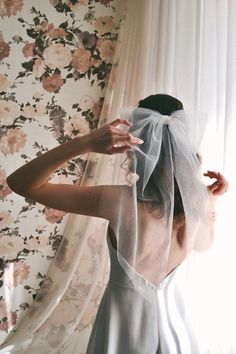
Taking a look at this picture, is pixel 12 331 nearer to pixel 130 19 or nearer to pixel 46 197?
pixel 46 197

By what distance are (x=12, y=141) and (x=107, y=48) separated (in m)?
0.63

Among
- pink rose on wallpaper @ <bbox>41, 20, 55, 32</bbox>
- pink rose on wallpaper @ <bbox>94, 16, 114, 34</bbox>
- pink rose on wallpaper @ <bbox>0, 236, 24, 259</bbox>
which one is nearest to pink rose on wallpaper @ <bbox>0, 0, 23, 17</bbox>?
pink rose on wallpaper @ <bbox>41, 20, 55, 32</bbox>

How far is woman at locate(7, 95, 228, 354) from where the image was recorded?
719mm

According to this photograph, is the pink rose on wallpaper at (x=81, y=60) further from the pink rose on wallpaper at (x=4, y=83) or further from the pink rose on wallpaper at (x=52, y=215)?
the pink rose on wallpaper at (x=52, y=215)

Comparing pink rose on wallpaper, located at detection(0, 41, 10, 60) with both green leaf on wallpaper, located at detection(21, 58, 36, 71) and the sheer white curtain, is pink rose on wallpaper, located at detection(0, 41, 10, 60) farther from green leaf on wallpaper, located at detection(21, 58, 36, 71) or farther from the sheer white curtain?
the sheer white curtain

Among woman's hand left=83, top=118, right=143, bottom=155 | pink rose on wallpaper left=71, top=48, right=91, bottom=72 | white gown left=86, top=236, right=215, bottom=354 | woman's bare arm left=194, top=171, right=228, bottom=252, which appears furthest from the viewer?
pink rose on wallpaper left=71, top=48, right=91, bottom=72

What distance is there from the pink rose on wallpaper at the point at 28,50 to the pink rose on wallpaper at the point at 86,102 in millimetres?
299

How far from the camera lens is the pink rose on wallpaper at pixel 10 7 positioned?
1474 millimetres

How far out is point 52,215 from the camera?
1.60 metres

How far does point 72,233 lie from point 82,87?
686mm

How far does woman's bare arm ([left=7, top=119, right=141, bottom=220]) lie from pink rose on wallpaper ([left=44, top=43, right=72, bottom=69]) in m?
0.97

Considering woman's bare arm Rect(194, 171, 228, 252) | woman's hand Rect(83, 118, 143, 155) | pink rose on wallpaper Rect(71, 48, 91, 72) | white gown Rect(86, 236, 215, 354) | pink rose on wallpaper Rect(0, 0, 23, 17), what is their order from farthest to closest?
pink rose on wallpaper Rect(71, 48, 91, 72) < pink rose on wallpaper Rect(0, 0, 23, 17) < woman's bare arm Rect(194, 171, 228, 252) < white gown Rect(86, 236, 215, 354) < woman's hand Rect(83, 118, 143, 155)

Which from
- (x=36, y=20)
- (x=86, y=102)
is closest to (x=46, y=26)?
(x=36, y=20)

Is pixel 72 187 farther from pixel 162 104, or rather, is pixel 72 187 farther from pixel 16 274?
pixel 16 274
